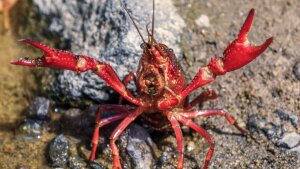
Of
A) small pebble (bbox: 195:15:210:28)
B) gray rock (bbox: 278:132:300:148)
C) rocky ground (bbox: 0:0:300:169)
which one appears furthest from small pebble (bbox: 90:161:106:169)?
small pebble (bbox: 195:15:210:28)

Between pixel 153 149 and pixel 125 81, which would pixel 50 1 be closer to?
pixel 125 81

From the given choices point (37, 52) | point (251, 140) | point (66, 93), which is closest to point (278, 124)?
point (251, 140)

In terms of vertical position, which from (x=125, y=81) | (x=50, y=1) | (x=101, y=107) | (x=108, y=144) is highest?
(x=50, y=1)

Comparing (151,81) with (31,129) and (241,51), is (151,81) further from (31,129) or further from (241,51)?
(31,129)

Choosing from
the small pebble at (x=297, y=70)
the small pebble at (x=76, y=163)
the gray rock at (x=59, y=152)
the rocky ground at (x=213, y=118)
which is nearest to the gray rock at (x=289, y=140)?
the rocky ground at (x=213, y=118)

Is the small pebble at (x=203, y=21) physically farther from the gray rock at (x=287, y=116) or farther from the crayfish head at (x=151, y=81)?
the crayfish head at (x=151, y=81)

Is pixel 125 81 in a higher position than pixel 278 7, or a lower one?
lower
